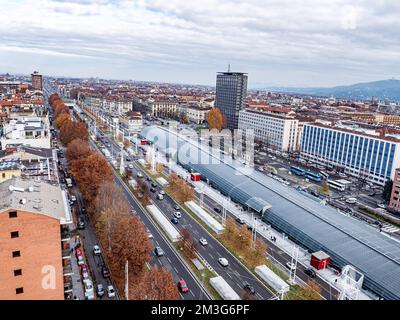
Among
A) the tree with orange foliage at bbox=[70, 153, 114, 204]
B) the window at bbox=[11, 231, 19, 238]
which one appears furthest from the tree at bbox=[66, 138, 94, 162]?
the window at bbox=[11, 231, 19, 238]

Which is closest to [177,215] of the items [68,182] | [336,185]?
[68,182]

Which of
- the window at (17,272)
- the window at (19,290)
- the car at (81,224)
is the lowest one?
the car at (81,224)

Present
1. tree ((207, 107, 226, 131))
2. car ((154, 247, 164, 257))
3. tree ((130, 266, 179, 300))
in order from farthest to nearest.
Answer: tree ((207, 107, 226, 131)), car ((154, 247, 164, 257)), tree ((130, 266, 179, 300))

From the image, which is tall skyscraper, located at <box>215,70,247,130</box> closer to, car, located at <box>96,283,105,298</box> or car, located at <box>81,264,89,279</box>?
car, located at <box>81,264,89,279</box>

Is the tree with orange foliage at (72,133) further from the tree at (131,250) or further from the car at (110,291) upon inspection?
the car at (110,291)

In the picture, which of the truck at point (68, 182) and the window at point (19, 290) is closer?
the window at point (19, 290)

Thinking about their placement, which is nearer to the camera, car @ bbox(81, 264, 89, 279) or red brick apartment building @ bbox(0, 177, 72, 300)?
red brick apartment building @ bbox(0, 177, 72, 300)

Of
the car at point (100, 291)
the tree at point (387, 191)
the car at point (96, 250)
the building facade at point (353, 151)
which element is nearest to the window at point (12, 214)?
the car at point (100, 291)
